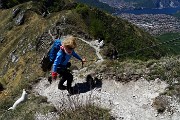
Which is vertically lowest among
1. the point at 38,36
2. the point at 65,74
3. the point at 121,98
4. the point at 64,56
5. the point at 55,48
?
the point at 38,36

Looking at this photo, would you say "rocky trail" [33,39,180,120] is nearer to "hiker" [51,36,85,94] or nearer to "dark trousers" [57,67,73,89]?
"dark trousers" [57,67,73,89]

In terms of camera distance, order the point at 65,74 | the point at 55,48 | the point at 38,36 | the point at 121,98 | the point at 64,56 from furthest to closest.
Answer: the point at 38,36, the point at 65,74, the point at 55,48, the point at 64,56, the point at 121,98

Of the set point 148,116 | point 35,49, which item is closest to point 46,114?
point 148,116

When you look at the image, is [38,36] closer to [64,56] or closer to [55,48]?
[55,48]

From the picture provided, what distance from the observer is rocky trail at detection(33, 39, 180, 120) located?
1630 centimetres

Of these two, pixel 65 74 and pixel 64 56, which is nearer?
pixel 64 56

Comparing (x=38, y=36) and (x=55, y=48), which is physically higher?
(x=55, y=48)

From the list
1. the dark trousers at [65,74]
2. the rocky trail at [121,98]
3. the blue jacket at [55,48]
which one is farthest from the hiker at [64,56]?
the rocky trail at [121,98]

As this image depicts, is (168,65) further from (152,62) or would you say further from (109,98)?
(109,98)

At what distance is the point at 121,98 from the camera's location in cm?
1830

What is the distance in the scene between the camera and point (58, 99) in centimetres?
1973

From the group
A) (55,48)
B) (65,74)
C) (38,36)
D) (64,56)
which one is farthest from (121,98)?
(38,36)

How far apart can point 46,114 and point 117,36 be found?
9338cm

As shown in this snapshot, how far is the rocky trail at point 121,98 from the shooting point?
53.5 feet
